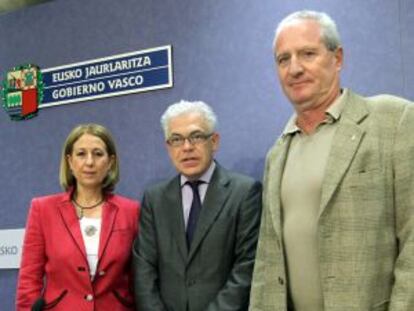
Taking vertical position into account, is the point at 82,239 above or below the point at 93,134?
below

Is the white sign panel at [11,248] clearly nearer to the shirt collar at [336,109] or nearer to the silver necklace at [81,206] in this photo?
the silver necklace at [81,206]

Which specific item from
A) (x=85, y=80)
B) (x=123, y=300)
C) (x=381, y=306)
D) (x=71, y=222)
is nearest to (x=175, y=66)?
(x=85, y=80)

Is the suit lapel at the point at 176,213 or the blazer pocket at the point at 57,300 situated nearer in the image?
the suit lapel at the point at 176,213

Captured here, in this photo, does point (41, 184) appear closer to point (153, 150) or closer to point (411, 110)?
point (153, 150)

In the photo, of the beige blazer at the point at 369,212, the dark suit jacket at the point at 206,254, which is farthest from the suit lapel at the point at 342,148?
the dark suit jacket at the point at 206,254

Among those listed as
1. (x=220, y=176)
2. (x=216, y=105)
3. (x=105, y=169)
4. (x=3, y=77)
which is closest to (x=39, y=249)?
(x=105, y=169)

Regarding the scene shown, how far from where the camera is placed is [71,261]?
8.04ft

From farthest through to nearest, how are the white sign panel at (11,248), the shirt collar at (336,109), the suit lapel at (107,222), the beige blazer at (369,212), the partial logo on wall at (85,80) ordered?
the white sign panel at (11,248)
the partial logo on wall at (85,80)
the suit lapel at (107,222)
the shirt collar at (336,109)
the beige blazer at (369,212)

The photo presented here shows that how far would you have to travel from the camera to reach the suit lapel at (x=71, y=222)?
2473 millimetres

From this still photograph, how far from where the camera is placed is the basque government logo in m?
3.62

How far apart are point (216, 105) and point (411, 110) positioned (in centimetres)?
134

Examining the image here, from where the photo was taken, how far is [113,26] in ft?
11.0

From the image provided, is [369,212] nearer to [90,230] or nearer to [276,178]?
[276,178]

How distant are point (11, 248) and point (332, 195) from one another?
2521mm
